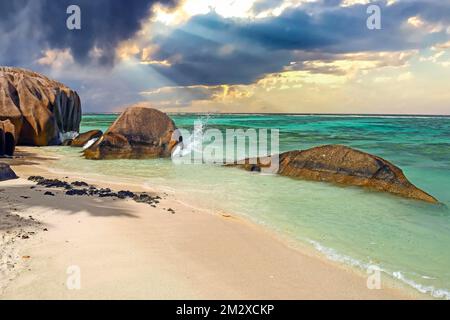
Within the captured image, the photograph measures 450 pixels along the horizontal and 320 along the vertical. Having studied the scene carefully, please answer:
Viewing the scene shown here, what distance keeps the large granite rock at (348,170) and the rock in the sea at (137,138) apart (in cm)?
627

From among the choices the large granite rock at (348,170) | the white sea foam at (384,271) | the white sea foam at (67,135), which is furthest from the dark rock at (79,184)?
the white sea foam at (67,135)

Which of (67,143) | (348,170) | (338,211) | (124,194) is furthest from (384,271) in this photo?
(67,143)

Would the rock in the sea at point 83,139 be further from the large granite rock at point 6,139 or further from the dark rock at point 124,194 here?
the dark rock at point 124,194

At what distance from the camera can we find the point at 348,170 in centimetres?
1096

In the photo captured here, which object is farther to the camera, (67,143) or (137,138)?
(67,143)

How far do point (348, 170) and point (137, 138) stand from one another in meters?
9.93

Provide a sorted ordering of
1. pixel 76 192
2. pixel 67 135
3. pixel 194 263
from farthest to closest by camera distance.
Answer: pixel 67 135
pixel 76 192
pixel 194 263

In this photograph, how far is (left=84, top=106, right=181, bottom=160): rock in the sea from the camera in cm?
1641

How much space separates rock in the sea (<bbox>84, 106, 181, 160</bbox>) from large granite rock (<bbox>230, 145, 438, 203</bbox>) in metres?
6.27

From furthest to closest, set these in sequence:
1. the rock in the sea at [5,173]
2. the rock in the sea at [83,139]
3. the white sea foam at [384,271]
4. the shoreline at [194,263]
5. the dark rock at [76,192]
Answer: the rock in the sea at [83,139] < the rock in the sea at [5,173] < the dark rock at [76,192] < the white sea foam at [384,271] < the shoreline at [194,263]

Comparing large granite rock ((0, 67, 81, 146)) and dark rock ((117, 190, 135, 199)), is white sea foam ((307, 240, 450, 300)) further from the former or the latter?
large granite rock ((0, 67, 81, 146))

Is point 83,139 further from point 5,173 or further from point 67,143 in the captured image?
point 5,173

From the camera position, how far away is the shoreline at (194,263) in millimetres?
3764
